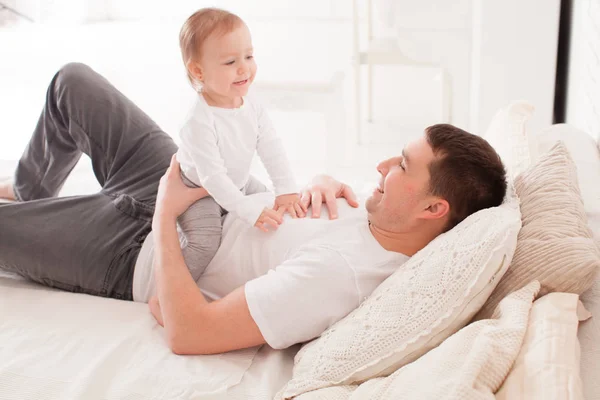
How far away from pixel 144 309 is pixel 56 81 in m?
0.75

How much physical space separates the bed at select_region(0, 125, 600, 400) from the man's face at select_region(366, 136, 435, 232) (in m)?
0.34

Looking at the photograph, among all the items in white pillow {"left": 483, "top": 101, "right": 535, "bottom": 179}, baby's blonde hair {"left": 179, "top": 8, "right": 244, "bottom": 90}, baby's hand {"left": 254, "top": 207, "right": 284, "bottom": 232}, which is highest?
baby's blonde hair {"left": 179, "top": 8, "right": 244, "bottom": 90}

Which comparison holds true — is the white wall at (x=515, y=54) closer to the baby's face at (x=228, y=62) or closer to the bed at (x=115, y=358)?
the bed at (x=115, y=358)

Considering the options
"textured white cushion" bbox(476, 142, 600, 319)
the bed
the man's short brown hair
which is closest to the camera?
"textured white cushion" bbox(476, 142, 600, 319)

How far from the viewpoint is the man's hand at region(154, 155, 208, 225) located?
1.54 metres

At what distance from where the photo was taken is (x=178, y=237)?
1518 millimetres

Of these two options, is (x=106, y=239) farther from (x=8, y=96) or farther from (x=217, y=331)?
(x=8, y=96)

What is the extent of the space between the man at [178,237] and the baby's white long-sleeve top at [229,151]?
0.07 meters

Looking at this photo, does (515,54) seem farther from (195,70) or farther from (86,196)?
(86,196)

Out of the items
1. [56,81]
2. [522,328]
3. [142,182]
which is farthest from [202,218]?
[522,328]

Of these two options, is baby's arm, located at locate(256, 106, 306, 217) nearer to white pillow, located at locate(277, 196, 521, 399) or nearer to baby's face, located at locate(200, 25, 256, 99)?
baby's face, located at locate(200, 25, 256, 99)

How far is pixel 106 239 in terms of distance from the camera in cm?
166

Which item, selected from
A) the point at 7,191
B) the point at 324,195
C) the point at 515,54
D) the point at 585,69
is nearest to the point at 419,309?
the point at 324,195

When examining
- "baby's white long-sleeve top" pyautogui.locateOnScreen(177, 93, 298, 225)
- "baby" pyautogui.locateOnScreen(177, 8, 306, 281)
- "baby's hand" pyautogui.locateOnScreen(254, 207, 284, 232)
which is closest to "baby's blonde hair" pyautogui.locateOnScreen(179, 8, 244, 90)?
"baby" pyautogui.locateOnScreen(177, 8, 306, 281)
